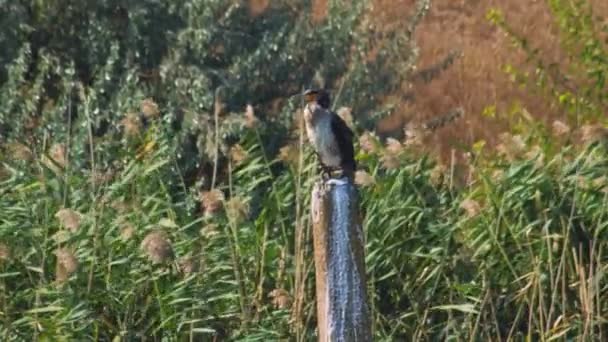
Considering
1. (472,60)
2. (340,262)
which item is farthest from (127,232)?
(472,60)

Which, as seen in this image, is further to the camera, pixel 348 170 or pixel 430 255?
pixel 430 255

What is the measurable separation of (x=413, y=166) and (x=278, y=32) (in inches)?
102

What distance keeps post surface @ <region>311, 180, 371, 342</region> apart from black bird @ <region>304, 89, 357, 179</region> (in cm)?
71

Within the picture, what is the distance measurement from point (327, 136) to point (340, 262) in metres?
1.09

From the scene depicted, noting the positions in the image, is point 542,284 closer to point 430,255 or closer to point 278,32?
point 430,255

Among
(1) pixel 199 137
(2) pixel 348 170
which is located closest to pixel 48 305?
(2) pixel 348 170

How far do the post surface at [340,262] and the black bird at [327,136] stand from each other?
2.32 feet

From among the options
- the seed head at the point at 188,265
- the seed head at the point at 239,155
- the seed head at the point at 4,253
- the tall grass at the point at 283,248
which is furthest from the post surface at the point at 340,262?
the seed head at the point at 239,155

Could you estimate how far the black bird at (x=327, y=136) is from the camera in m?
5.66

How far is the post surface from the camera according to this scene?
4758mm

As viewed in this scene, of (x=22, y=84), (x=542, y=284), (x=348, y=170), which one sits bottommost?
(x=542, y=284)

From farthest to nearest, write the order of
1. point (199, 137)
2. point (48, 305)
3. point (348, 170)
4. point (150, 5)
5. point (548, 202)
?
point (150, 5) < point (199, 137) < point (548, 202) < point (48, 305) < point (348, 170)

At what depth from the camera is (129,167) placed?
283 inches

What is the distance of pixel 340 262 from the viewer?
187 inches
